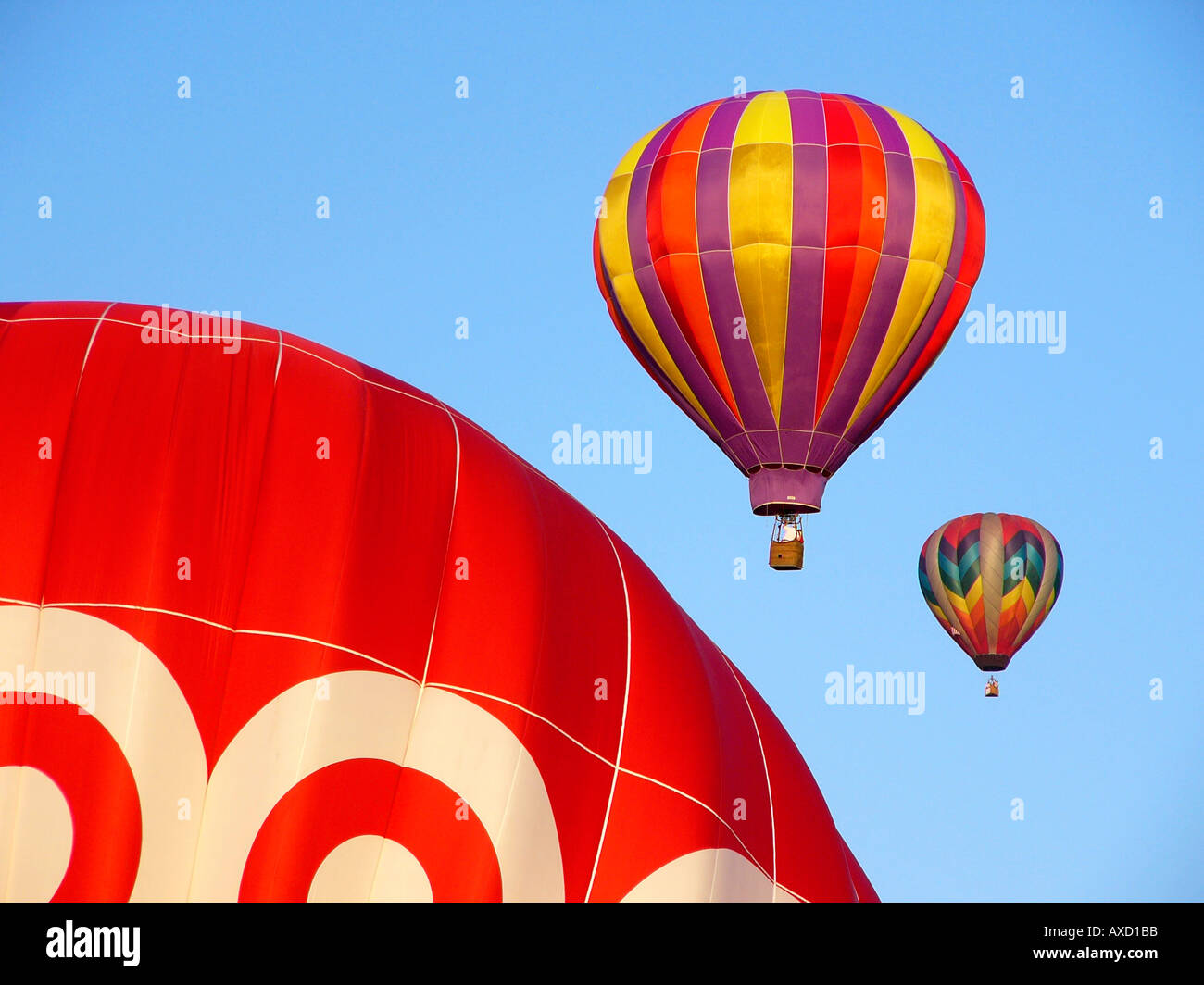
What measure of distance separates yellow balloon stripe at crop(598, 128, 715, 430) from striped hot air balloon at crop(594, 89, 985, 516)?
0.08 ft

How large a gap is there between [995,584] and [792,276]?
7.78 m

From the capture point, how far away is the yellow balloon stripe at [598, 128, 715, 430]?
1889 cm

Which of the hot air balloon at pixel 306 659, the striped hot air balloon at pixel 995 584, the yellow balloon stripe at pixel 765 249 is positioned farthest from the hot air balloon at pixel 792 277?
the hot air balloon at pixel 306 659

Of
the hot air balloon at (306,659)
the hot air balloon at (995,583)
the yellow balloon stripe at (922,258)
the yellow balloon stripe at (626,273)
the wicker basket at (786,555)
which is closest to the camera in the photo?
the hot air balloon at (306,659)

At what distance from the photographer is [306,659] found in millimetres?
8188

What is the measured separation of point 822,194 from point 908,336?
1528mm

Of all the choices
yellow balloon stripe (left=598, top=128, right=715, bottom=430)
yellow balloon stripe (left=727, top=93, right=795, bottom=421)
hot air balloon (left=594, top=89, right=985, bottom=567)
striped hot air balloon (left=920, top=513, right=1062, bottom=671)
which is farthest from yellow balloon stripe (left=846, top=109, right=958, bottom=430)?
striped hot air balloon (left=920, top=513, right=1062, bottom=671)

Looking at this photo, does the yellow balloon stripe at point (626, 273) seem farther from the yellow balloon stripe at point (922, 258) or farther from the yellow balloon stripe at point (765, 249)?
the yellow balloon stripe at point (922, 258)

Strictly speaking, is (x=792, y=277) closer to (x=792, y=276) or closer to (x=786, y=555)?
(x=792, y=276)

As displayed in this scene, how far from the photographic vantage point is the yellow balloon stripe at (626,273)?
62.0 ft

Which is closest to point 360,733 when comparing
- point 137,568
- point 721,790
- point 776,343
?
point 137,568

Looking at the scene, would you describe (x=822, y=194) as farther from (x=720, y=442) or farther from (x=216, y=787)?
(x=216, y=787)

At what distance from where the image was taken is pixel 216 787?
801cm

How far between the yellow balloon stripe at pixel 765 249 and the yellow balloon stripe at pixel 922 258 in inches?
37.9
